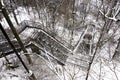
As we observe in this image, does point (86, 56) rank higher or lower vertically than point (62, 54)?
lower

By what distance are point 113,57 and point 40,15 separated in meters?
9.89

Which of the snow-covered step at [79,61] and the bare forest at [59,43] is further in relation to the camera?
the snow-covered step at [79,61]

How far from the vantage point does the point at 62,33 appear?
660 inches

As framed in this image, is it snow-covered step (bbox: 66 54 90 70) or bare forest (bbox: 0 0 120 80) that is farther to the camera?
snow-covered step (bbox: 66 54 90 70)

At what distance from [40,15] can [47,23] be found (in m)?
2.64

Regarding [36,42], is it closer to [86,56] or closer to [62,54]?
[62,54]

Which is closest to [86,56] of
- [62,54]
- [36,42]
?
[62,54]

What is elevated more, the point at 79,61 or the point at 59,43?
the point at 59,43

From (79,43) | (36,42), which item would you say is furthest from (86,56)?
(36,42)

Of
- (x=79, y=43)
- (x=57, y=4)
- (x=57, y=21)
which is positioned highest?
(x=57, y=4)

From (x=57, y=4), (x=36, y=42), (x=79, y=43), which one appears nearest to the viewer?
(x=36, y=42)

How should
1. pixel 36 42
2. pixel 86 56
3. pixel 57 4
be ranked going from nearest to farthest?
pixel 36 42
pixel 86 56
pixel 57 4

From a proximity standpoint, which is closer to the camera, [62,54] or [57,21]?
[62,54]

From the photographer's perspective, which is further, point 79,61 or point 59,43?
point 79,61
